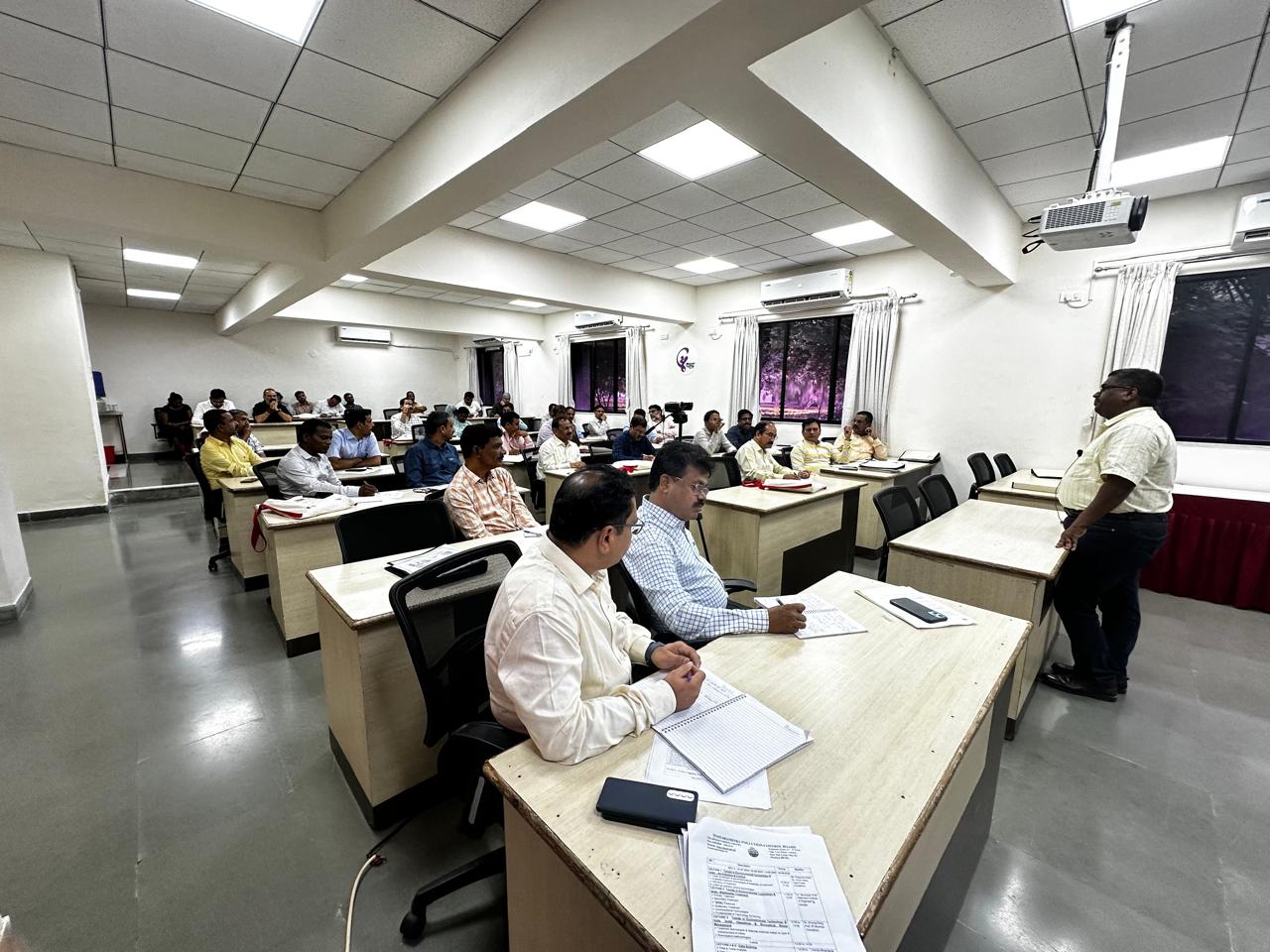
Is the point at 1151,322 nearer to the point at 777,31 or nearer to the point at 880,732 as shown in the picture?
the point at 777,31

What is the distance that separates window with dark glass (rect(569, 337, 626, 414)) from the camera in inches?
381

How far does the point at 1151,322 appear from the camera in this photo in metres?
4.38

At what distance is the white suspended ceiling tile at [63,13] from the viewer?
6.84ft

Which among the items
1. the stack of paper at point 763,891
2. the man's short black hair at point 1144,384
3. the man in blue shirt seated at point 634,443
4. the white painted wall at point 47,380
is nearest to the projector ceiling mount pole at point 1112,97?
the man's short black hair at point 1144,384

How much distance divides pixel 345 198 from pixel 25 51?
6.02ft

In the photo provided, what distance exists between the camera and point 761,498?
3.60 m

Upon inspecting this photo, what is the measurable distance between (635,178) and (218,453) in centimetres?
433

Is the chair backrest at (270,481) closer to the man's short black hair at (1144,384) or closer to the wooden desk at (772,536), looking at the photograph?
the wooden desk at (772,536)

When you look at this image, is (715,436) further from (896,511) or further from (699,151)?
(896,511)

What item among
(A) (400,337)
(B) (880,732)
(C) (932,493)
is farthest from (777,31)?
(A) (400,337)

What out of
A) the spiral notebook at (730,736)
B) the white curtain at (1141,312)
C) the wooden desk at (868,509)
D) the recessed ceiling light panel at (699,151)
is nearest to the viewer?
the spiral notebook at (730,736)

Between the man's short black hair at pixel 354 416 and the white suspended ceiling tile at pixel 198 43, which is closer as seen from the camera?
the white suspended ceiling tile at pixel 198 43

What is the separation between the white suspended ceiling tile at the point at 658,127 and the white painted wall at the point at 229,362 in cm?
929

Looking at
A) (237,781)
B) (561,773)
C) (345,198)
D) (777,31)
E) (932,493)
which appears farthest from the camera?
(345,198)
